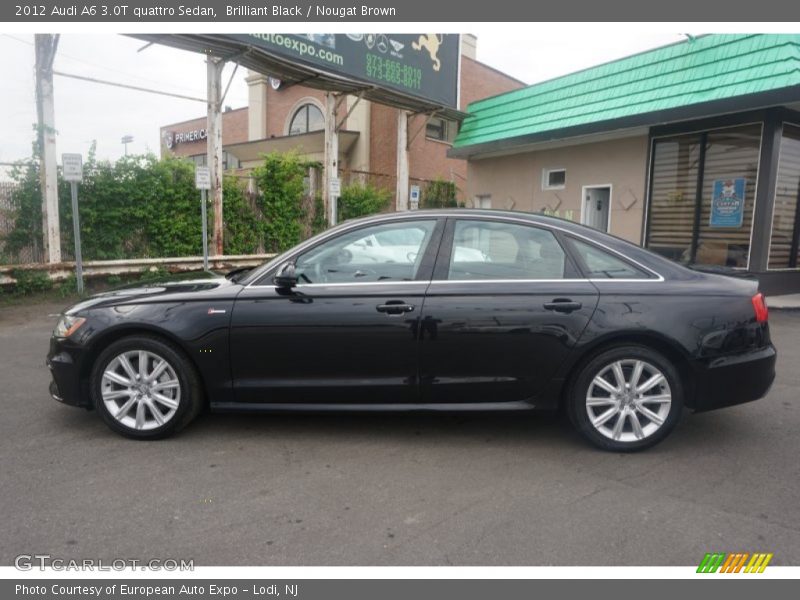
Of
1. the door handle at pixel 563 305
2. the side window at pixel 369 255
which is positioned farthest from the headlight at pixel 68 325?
the door handle at pixel 563 305

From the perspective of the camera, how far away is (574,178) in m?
13.7

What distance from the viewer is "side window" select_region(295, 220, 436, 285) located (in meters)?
3.97

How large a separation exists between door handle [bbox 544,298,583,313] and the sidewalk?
8047 millimetres

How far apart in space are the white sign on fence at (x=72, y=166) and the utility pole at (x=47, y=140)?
3.15 ft

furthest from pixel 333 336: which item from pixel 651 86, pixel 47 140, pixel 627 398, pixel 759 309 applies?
pixel 651 86

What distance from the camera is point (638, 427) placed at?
12.6ft

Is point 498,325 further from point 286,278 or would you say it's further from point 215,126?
point 215,126

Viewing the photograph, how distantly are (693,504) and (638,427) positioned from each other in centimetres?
69

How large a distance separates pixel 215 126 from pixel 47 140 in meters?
3.13

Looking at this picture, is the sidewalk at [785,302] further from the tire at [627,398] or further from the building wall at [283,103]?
the building wall at [283,103]

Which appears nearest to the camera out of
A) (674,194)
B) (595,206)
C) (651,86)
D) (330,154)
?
(651,86)

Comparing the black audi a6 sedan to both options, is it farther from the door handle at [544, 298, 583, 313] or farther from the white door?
the white door

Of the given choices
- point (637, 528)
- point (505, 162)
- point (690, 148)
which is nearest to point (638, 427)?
point (637, 528)

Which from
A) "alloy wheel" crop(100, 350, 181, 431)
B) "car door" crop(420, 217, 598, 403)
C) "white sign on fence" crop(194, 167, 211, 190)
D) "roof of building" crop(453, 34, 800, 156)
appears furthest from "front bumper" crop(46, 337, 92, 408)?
"roof of building" crop(453, 34, 800, 156)
